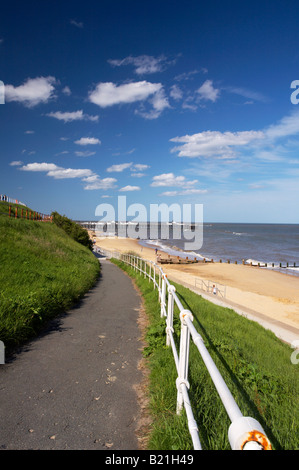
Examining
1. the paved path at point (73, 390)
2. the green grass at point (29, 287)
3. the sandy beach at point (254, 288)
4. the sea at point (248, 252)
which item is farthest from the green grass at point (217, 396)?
the sea at point (248, 252)

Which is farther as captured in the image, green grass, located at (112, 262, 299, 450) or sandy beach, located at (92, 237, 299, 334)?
sandy beach, located at (92, 237, 299, 334)

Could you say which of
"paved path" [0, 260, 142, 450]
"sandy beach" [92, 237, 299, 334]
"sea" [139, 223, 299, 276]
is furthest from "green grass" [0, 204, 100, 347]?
A: "sea" [139, 223, 299, 276]

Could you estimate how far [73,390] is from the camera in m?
3.88

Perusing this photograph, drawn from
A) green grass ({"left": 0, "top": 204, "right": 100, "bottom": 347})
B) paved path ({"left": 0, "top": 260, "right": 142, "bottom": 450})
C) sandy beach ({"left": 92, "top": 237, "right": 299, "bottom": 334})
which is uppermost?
green grass ({"left": 0, "top": 204, "right": 100, "bottom": 347})

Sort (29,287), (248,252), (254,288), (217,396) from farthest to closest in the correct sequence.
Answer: (248,252) → (254,288) → (29,287) → (217,396)

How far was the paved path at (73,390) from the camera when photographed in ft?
9.68

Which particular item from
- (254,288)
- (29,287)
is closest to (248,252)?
(254,288)

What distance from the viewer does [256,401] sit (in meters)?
3.52

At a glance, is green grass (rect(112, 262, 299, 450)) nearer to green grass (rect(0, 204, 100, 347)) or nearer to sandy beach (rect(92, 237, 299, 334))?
green grass (rect(0, 204, 100, 347))

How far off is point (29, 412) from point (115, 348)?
2345mm

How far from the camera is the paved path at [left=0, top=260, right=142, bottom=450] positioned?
9.68 ft

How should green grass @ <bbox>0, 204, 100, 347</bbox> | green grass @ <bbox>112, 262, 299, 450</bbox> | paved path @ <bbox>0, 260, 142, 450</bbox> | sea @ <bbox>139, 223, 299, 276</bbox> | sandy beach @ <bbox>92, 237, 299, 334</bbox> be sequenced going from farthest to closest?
sea @ <bbox>139, 223, 299, 276</bbox> < sandy beach @ <bbox>92, 237, 299, 334</bbox> < green grass @ <bbox>0, 204, 100, 347</bbox> < paved path @ <bbox>0, 260, 142, 450</bbox> < green grass @ <bbox>112, 262, 299, 450</bbox>

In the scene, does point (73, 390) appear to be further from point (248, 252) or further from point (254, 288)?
point (248, 252)
